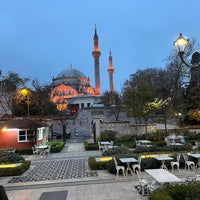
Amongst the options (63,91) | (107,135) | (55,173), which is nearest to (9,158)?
(55,173)

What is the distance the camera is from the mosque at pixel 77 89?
87.1m

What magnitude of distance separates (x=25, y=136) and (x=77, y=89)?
77779 millimetres

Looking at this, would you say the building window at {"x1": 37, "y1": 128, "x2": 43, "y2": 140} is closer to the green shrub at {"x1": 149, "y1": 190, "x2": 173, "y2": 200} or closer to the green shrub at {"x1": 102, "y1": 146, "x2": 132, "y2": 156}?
the green shrub at {"x1": 102, "y1": 146, "x2": 132, "y2": 156}

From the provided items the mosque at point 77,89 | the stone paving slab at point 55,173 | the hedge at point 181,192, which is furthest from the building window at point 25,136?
the mosque at point 77,89

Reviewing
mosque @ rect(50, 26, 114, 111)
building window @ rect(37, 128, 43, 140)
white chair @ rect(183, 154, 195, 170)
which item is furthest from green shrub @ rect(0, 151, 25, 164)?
mosque @ rect(50, 26, 114, 111)

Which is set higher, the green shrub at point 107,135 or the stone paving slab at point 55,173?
the green shrub at point 107,135

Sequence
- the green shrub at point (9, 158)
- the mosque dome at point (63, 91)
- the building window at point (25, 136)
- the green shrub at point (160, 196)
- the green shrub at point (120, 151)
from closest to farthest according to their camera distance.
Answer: the green shrub at point (160, 196), the green shrub at point (120, 151), the green shrub at point (9, 158), the building window at point (25, 136), the mosque dome at point (63, 91)

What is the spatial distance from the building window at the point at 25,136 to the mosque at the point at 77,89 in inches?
1584

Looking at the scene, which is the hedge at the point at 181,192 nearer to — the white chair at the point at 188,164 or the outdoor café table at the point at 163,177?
the outdoor café table at the point at 163,177

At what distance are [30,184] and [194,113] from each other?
2799 cm

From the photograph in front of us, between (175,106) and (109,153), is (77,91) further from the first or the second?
(109,153)

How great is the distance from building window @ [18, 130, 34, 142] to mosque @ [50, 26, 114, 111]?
4024 cm

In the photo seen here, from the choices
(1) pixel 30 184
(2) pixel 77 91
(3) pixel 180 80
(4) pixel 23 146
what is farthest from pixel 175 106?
(2) pixel 77 91

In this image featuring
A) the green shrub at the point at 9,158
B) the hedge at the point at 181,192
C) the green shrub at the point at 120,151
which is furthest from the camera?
the green shrub at the point at 9,158
